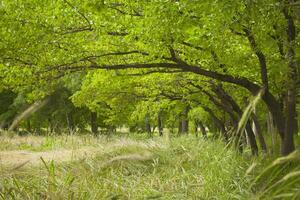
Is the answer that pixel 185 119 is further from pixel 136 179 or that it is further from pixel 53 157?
pixel 136 179

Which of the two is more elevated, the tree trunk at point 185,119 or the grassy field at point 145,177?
the tree trunk at point 185,119

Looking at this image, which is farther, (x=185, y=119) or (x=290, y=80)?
(x=185, y=119)

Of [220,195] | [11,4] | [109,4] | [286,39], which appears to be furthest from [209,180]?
[11,4]

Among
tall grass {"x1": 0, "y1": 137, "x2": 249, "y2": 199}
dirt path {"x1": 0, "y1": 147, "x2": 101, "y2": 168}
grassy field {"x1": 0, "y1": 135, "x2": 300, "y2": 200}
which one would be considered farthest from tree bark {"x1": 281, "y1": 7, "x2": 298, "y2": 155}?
dirt path {"x1": 0, "y1": 147, "x2": 101, "y2": 168}

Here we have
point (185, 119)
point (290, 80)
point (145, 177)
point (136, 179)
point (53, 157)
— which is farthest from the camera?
point (185, 119)

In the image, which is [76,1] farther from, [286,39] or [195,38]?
[286,39]

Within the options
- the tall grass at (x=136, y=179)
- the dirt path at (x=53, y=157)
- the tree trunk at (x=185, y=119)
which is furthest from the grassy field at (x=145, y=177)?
the tree trunk at (x=185, y=119)

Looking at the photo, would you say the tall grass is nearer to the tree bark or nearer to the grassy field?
the grassy field

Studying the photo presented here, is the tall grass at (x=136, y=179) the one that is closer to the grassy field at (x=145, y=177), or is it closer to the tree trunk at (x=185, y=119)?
the grassy field at (x=145, y=177)

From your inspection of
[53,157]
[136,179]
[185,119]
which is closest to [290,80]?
[136,179]

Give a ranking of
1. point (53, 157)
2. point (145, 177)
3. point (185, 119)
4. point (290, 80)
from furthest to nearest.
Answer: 1. point (185, 119)
2. point (53, 157)
3. point (290, 80)
4. point (145, 177)

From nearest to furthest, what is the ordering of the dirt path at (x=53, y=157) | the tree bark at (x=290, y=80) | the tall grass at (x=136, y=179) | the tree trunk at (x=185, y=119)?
the tall grass at (x=136, y=179), the tree bark at (x=290, y=80), the dirt path at (x=53, y=157), the tree trunk at (x=185, y=119)

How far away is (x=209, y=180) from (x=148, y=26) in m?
2.85

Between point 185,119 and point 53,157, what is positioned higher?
point 185,119
